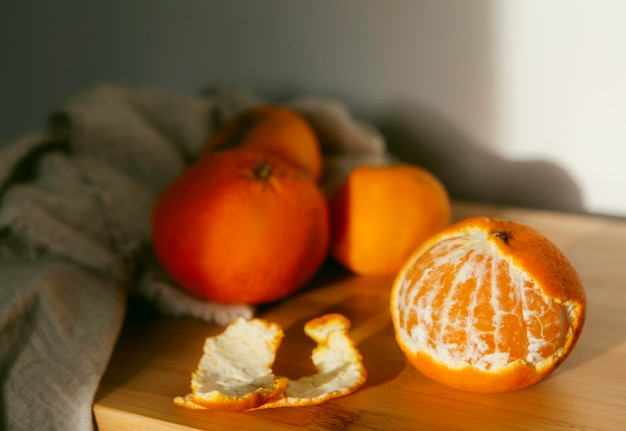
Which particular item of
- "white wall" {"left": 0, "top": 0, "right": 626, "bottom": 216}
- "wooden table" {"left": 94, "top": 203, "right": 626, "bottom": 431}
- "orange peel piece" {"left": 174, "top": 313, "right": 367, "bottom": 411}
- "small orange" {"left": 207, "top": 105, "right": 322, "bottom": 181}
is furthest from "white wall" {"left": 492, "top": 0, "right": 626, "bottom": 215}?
"orange peel piece" {"left": 174, "top": 313, "right": 367, "bottom": 411}

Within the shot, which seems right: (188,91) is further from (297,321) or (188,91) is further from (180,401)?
(180,401)

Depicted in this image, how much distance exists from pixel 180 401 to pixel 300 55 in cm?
60

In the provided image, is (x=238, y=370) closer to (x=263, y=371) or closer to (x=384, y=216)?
(x=263, y=371)

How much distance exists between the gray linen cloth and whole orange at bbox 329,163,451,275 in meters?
0.12

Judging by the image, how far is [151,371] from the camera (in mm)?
639

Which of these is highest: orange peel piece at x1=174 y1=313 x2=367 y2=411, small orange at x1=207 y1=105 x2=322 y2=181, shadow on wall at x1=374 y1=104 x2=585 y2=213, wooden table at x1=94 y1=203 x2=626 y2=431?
small orange at x1=207 y1=105 x2=322 y2=181

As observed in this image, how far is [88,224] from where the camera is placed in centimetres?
80

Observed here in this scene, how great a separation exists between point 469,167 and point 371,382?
1.52ft

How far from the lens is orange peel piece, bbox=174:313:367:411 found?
1.84 ft

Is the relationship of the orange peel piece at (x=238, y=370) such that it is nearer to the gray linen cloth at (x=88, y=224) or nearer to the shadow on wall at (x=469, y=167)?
the gray linen cloth at (x=88, y=224)

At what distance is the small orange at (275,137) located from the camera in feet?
2.68

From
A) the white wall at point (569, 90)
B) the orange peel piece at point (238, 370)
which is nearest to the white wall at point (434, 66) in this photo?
the white wall at point (569, 90)

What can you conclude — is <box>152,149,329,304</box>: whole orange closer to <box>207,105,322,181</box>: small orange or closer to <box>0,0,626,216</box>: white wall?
<box>207,105,322,181</box>: small orange

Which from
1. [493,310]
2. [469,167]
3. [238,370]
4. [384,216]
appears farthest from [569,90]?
[238,370]
